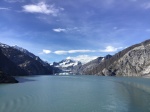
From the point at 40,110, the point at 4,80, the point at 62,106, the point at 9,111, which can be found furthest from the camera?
the point at 4,80

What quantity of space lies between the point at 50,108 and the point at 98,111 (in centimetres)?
994

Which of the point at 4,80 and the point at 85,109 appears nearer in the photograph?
the point at 85,109

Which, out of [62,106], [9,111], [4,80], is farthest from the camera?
[4,80]

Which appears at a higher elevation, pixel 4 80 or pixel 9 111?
pixel 4 80

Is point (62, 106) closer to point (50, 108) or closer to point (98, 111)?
point (50, 108)

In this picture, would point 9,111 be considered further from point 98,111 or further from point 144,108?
point 144,108

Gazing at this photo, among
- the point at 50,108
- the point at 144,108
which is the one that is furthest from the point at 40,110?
the point at 144,108

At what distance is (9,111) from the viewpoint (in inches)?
1742

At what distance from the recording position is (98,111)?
154 ft

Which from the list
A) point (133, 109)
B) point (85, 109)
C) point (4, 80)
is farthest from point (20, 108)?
point (4, 80)

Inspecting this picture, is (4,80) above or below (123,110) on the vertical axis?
above

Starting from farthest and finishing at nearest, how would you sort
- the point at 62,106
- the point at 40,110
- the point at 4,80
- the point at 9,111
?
1. the point at 4,80
2. the point at 62,106
3. the point at 40,110
4. the point at 9,111

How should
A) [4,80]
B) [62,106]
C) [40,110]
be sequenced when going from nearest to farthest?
[40,110], [62,106], [4,80]

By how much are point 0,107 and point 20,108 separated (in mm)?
4054
